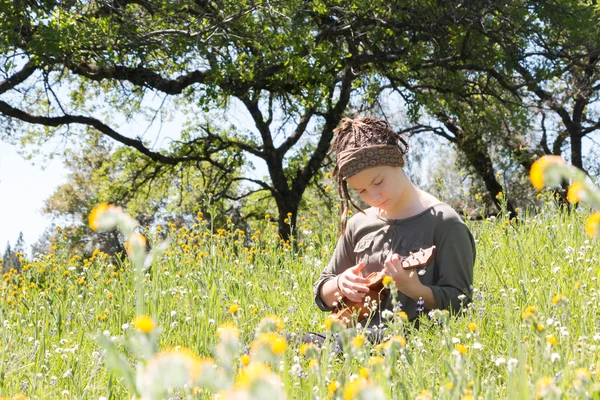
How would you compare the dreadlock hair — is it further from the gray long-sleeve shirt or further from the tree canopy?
the tree canopy

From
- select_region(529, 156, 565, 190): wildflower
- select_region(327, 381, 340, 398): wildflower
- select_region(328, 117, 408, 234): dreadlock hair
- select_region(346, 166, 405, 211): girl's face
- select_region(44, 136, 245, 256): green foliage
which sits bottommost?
select_region(327, 381, 340, 398): wildflower

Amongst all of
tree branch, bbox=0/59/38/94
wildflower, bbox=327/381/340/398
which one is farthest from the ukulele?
tree branch, bbox=0/59/38/94

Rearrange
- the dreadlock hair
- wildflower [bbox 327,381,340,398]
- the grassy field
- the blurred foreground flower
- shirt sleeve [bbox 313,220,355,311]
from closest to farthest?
the blurred foreground flower → wildflower [bbox 327,381,340,398] → the grassy field → the dreadlock hair → shirt sleeve [bbox 313,220,355,311]

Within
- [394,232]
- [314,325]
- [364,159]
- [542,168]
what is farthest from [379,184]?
[542,168]

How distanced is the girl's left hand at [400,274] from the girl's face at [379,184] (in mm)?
315

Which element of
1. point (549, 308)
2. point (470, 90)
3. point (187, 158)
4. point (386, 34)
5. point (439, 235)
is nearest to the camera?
point (549, 308)

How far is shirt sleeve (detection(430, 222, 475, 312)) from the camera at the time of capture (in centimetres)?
281

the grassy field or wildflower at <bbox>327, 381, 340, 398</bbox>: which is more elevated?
the grassy field

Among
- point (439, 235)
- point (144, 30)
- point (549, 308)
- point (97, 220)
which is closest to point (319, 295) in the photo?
point (439, 235)

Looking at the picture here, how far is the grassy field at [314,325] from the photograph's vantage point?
61.7 inches

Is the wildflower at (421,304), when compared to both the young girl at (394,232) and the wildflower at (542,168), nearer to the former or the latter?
the young girl at (394,232)

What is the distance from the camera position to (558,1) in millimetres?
10266

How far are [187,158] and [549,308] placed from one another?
528 inches

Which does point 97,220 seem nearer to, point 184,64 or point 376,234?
point 376,234
